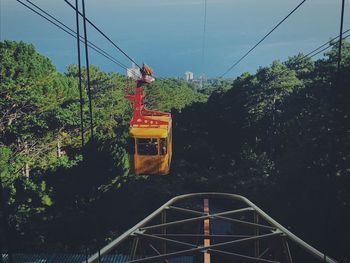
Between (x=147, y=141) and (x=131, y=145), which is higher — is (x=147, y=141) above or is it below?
above

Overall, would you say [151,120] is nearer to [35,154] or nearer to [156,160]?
[156,160]

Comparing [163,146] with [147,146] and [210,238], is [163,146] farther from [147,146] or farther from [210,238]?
[210,238]

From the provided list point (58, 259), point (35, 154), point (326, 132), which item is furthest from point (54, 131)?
point (326, 132)

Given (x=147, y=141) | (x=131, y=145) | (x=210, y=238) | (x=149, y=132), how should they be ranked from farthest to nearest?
(x=131, y=145) → (x=147, y=141) → (x=149, y=132) → (x=210, y=238)

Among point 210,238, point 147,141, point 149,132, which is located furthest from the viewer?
point 147,141

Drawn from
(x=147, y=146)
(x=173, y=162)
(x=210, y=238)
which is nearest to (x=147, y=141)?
(x=147, y=146)

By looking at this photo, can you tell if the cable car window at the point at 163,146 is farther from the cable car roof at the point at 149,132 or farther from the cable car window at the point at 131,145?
the cable car window at the point at 131,145

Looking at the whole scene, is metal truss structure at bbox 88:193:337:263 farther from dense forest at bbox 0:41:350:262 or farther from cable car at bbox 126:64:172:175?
cable car at bbox 126:64:172:175

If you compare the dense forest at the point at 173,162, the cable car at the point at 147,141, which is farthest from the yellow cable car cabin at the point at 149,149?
the dense forest at the point at 173,162
